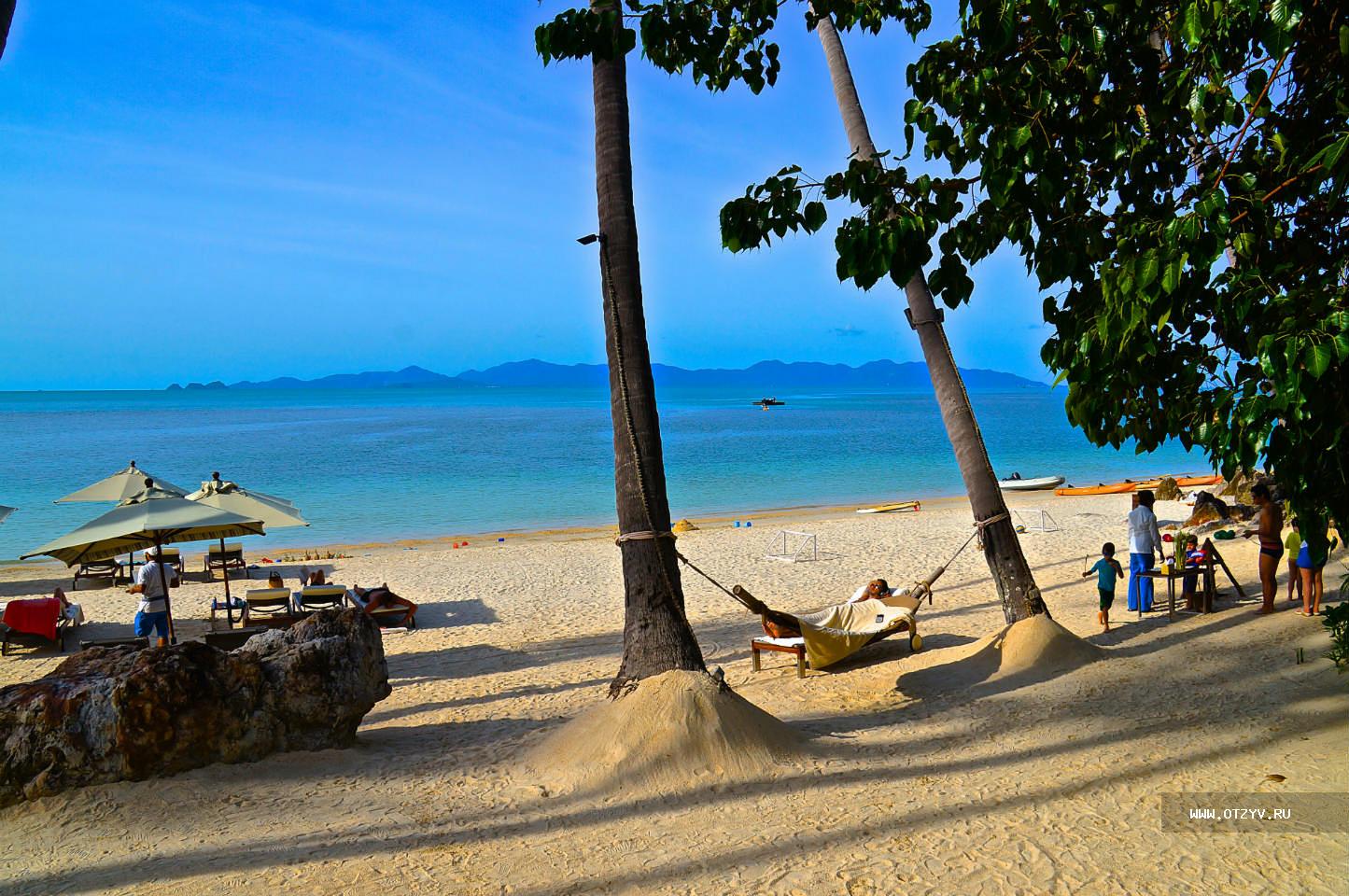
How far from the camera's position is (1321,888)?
391 centimetres

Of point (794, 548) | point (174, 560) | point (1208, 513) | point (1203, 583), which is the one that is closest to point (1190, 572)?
point (1203, 583)

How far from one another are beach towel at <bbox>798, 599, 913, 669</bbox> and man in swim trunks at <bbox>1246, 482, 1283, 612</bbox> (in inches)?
122

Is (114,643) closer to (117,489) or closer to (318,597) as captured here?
(318,597)

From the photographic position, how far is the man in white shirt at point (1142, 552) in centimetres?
955

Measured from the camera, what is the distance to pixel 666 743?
5688mm

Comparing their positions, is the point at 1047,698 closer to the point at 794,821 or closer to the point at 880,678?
the point at 880,678

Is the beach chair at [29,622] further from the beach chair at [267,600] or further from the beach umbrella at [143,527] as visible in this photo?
the beach chair at [267,600]

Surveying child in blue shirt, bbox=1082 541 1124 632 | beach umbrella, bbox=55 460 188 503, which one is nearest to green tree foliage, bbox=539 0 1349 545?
child in blue shirt, bbox=1082 541 1124 632

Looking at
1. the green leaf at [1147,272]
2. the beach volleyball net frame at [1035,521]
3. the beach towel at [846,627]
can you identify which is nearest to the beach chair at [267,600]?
the beach towel at [846,627]

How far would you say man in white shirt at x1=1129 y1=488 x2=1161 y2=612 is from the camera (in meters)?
9.55

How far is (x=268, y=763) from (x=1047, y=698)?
5.22 meters

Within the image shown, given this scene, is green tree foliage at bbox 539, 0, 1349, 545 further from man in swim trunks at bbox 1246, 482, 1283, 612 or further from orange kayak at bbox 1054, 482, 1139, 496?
orange kayak at bbox 1054, 482, 1139, 496

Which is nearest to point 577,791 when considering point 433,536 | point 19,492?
point 433,536

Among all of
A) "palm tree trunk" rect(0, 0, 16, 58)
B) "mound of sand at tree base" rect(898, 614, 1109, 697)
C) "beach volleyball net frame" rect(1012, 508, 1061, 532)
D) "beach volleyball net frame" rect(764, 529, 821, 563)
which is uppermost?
"palm tree trunk" rect(0, 0, 16, 58)
